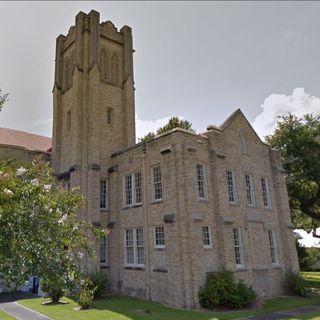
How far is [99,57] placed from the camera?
26.8m

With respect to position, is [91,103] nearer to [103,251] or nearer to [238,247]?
[103,251]

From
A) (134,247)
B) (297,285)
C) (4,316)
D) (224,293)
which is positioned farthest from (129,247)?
(297,285)

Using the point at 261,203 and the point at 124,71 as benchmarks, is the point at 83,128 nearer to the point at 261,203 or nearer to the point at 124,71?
the point at 124,71

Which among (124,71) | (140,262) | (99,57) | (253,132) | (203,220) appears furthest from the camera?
(124,71)

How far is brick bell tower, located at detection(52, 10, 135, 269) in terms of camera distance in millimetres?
23516

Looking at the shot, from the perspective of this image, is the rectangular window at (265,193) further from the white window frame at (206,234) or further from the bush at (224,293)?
the bush at (224,293)

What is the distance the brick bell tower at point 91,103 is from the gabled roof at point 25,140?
3.19 meters

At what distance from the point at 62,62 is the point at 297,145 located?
75.9 feet

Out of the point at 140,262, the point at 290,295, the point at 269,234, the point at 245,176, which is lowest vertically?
the point at 290,295

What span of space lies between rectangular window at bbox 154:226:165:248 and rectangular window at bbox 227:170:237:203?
5000 millimetres

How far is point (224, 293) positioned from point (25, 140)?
22361 mm

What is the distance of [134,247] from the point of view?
20.7 m

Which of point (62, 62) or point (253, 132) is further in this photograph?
point (62, 62)

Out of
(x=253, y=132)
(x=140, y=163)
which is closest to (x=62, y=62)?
(x=140, y=163)
